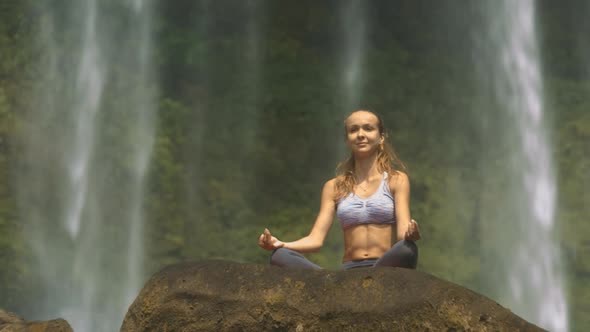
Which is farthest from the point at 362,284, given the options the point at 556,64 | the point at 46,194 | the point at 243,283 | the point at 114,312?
the point at 556,64

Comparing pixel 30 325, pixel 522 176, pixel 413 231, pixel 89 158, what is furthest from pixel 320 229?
pixel 522 176

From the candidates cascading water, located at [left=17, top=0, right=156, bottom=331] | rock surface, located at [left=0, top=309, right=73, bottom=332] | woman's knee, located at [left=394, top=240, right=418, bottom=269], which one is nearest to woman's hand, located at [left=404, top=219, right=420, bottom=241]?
woman's knee, located at [left=394, top=240, right=418, bottom=269]

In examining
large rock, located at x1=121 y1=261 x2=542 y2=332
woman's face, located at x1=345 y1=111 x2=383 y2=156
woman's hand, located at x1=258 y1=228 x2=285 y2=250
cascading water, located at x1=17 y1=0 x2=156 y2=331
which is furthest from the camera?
Answer: cascading water, located at x1=17 y1=0 x2=156 y2=331

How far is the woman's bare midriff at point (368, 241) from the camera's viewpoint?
16.2 feet

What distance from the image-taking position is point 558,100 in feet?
55.9

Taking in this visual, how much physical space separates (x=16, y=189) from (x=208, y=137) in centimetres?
367

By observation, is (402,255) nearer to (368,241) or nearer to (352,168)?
(368,241)

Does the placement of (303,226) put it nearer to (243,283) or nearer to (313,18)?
(313,18)

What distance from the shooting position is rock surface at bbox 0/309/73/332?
579 centimetres

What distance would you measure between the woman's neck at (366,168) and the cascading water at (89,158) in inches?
418

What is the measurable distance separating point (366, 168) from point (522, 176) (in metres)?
12.0

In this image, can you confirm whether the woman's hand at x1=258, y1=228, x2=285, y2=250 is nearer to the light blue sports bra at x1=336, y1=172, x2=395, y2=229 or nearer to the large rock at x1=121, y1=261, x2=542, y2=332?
the large rock at x1=121, y1=261, x2=542, y2=332

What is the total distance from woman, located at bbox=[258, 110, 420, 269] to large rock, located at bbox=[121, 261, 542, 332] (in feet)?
1.08

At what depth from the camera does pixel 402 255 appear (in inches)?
178
